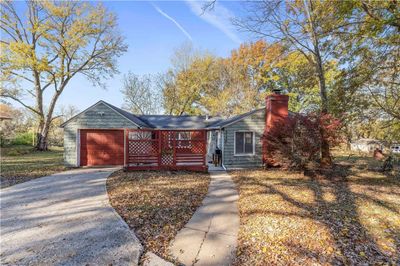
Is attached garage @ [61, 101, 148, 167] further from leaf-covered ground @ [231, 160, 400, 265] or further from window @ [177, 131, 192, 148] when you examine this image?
leaf-covered ground @ [231, 160, 400, 265]

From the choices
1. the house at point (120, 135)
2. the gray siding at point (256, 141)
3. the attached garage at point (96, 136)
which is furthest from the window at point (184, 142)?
the attached garage at point (96, 136)

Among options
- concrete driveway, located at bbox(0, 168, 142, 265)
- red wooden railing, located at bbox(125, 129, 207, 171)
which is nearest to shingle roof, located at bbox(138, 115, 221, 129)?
red wooden railing, located at bbox(125, 129, 207, 171)

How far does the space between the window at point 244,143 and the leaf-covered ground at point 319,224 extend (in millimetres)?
4658

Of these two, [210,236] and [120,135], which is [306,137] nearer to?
[210,236]

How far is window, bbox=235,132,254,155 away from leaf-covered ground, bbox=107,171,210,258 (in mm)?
4043

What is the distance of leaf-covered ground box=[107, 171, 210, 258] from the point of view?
3883 mm

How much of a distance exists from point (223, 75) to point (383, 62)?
19231mm

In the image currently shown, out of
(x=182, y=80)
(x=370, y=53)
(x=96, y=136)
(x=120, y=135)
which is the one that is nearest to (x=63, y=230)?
(x=120, y=135)

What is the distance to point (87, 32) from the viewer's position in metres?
19.6

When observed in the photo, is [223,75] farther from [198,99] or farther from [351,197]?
[351,197]

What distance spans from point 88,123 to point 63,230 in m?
8.94

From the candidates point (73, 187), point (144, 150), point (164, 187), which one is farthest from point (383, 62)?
point (73, 187)

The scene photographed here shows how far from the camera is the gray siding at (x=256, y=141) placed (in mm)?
11906

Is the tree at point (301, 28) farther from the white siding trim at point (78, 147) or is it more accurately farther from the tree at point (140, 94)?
the tree at point (140, 94)
